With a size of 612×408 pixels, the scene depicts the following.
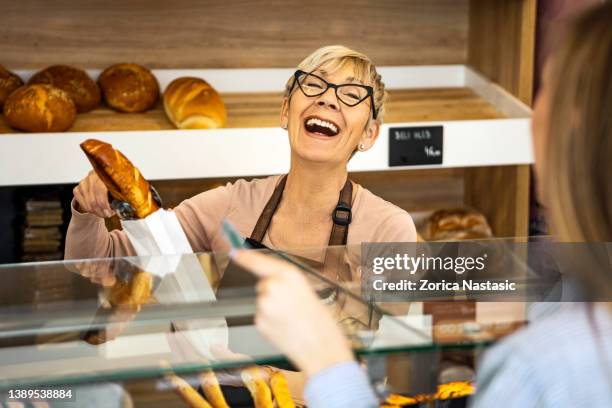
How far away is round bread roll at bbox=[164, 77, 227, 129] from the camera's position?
2012 mm

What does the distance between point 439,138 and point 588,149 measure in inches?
64.2

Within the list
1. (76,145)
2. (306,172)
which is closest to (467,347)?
(306,172)

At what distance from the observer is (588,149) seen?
532 millimetres

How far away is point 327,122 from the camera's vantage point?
4.27 ft

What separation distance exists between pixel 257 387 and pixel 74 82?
152 centimetres

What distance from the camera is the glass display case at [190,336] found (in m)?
0.68

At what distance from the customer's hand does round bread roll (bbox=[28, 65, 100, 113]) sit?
990mm

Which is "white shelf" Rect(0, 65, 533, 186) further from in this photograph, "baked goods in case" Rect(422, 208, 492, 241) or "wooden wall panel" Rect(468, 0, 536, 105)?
"baked goods in case" Rect(422, 208, 492, 241)

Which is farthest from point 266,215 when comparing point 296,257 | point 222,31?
point 222,31

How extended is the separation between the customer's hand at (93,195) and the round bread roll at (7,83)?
1026mm

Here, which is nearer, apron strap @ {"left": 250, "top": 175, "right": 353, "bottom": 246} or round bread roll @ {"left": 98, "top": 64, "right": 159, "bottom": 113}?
apron strap @ {"left": 250, "top": 175, "right": 353, "bottom": 246}

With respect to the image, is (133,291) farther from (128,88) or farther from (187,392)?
(128,88)

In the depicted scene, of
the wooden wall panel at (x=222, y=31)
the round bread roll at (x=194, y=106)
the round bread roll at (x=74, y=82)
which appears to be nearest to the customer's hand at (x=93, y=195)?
the round bread roll at (x=194, y=106)

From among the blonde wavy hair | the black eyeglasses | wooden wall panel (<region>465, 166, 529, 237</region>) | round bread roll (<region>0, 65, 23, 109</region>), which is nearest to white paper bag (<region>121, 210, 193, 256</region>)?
the black eyeglasses
